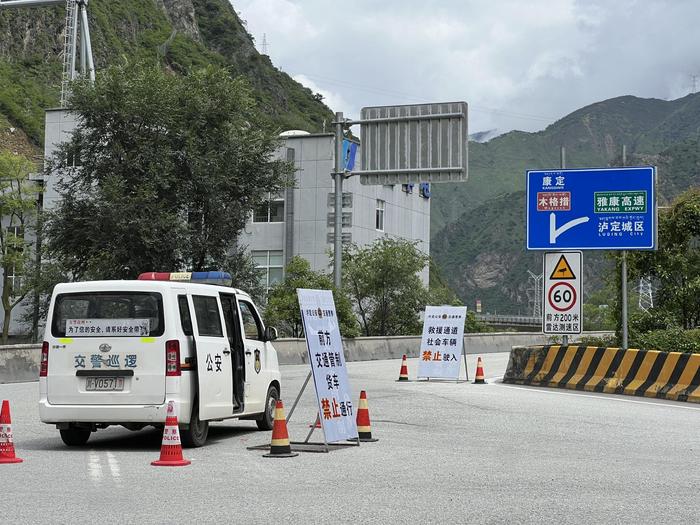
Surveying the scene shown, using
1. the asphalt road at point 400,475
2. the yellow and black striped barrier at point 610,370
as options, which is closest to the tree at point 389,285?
the yellow and black striped barrier at point 610,370

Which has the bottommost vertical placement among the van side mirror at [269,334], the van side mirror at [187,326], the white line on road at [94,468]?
the white line on road at [94,468]

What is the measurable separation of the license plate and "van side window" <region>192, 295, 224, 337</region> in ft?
3.59

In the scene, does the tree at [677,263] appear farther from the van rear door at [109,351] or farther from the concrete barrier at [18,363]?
the van rear door at [109,351]

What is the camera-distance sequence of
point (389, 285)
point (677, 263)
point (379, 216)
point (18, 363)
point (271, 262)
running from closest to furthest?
point (18, 363)
point (677, 263)
point (389, 285)
point (271, 262)
point (379, 216)

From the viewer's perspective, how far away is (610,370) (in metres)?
22.4

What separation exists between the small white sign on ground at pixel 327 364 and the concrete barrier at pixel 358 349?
1386 centimetres

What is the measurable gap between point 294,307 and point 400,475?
36500 millimetres

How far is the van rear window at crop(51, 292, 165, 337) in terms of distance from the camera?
40.4ft

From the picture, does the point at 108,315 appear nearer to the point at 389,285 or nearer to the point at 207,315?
the point at 207,315

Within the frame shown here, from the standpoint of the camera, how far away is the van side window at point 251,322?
14.4m

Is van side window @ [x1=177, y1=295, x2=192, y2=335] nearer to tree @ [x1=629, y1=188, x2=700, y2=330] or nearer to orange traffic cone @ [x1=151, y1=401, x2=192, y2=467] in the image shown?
orange traffic cone @ [x1=151, y1=401, x2=192, y2=467]

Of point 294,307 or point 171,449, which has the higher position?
point 294,307

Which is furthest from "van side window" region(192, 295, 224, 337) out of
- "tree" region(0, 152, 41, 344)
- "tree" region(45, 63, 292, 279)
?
"tree" region(0, 152, 41, 344)

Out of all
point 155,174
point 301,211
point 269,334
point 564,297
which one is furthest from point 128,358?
point 301,211
